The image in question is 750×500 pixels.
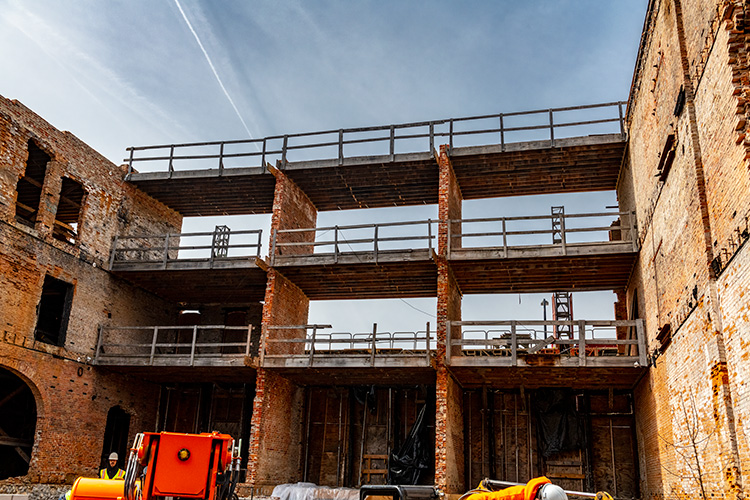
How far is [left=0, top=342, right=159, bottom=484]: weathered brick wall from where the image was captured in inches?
653

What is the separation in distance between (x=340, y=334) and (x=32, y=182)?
31.9ft

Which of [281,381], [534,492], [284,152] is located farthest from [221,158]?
[534,492]

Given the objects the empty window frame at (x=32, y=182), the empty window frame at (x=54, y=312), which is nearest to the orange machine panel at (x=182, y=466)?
the empty window frame at (x=54, y=312)

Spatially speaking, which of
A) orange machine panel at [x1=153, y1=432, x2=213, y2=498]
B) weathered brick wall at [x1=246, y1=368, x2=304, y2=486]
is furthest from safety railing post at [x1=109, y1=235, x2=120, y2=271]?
orange machine panel at [x1=153, y1=432, x2=213, y2=498]

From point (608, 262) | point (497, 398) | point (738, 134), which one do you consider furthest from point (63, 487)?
point (738, 134)

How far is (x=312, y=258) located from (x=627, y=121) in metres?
9.13

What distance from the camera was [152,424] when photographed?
2138 centimetres

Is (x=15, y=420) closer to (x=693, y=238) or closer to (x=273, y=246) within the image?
(x=273, y=246)

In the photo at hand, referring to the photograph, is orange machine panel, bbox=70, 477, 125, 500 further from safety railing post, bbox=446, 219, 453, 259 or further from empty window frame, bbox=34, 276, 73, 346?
safety railing post, bbox=446, 219, 453, 259

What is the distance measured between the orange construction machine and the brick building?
8.46 metres

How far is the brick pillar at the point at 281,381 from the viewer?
17609 mm

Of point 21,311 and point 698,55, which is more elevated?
point 698,55

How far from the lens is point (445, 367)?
16.8 meters

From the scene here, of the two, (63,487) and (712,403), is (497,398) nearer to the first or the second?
(712,403)
